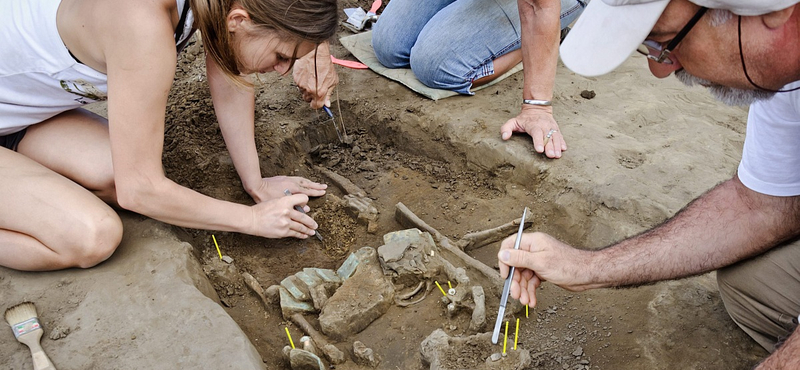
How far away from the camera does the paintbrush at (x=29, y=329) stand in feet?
7.57

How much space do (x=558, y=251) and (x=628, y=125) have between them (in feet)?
6.24

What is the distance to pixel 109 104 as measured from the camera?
2.42 meters

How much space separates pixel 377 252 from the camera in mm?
3002

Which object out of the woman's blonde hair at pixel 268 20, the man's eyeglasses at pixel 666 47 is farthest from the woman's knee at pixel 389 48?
the man's eyeglasses at pixel 666 47

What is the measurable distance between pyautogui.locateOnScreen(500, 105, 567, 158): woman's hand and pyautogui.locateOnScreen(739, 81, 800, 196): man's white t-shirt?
1.28 m

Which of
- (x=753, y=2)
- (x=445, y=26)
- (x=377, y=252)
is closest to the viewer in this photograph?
(x=753, y=2)

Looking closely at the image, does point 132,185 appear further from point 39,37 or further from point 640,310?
point 640,310

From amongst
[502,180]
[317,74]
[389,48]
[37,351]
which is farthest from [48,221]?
[389,48]

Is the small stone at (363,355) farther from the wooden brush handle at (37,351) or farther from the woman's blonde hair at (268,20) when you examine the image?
the woman's blonde hair at (268,20)

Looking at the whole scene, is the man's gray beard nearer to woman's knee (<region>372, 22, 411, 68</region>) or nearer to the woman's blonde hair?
the woman's blonde hair

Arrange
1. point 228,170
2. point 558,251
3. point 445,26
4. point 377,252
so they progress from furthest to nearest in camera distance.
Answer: point 445,26 → point 228,170 → point 377,252 → point 558,251

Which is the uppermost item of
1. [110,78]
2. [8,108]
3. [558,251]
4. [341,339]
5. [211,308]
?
[110,78]

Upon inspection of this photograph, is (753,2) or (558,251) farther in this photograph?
(558,251)

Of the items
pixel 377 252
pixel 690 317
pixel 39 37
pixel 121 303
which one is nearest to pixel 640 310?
pixel 690 317
